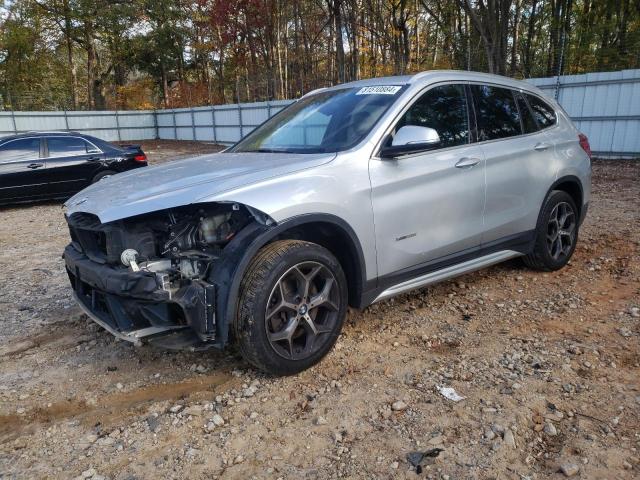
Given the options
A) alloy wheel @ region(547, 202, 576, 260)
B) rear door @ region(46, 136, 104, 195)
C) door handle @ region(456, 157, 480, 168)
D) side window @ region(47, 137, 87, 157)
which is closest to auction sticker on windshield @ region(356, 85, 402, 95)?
door handle @ region(456, 157, 480, 168)

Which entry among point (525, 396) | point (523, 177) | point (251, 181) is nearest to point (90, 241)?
point (251, 181)

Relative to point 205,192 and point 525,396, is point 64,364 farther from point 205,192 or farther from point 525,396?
point 525,396

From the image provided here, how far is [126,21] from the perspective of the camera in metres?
34.6

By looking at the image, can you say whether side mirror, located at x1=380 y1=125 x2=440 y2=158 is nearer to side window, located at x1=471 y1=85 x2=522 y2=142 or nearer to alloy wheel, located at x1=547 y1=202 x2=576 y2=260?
side window, located at x1=471 y1=85 x2=522 y2=142

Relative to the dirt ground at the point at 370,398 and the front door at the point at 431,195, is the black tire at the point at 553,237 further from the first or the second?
the front door at the point at 431,195

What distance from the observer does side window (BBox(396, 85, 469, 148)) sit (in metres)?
3.46

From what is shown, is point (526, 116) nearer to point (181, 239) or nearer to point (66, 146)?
point (181, 239)

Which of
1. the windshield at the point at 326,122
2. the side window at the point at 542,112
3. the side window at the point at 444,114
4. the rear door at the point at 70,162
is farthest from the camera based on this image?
the rear door at the point at 70,162

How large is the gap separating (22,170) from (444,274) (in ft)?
27.8

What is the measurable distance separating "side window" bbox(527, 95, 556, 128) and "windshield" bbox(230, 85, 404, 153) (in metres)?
1.70

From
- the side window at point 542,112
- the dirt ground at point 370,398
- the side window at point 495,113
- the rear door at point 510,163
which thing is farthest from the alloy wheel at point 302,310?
the side window at point 542,112

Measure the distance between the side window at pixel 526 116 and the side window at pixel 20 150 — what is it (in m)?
8.57

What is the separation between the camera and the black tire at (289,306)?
8.85 feet

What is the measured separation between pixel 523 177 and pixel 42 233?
6758mm
